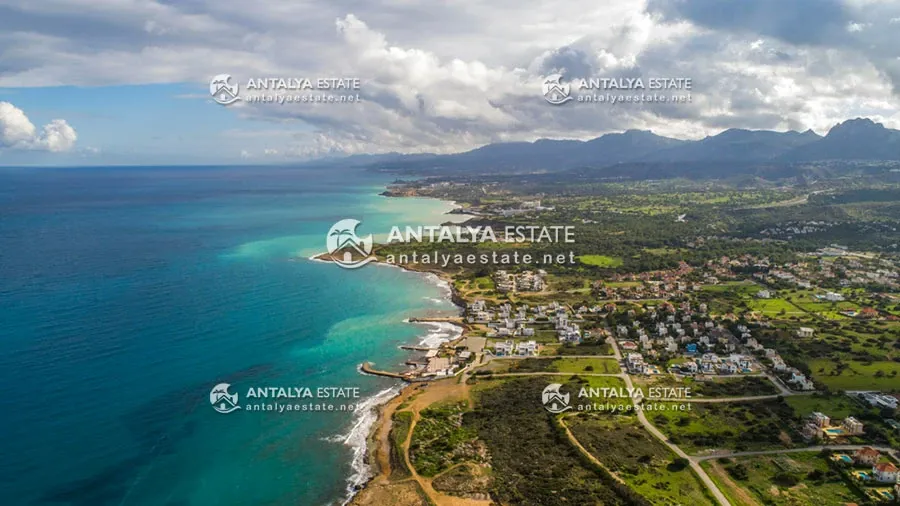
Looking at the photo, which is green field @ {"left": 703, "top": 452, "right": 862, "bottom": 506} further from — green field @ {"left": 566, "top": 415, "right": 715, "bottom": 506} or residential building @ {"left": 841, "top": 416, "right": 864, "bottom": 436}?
residential building @ {"left": 841, "top": 416, "right": 864, "bottom": 436}

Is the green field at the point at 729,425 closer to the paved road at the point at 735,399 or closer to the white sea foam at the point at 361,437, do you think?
the paved road at the point at 735,399

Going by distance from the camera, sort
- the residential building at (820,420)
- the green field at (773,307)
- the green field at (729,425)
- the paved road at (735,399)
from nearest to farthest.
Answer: the green field at (729,425), the residential building at (820,420), the paved road at (735,399), the green field at (773,307)

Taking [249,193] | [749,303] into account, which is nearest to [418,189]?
[249,193]

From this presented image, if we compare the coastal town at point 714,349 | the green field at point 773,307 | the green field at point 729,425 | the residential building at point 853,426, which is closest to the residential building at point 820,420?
the coastal town at point 714,349

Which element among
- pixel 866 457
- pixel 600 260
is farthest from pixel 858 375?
pixel 600 260

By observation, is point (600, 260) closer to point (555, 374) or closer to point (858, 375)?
point (555, 374)

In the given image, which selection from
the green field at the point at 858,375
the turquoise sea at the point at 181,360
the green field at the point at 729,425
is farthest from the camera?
the green field at the point at 858,375
